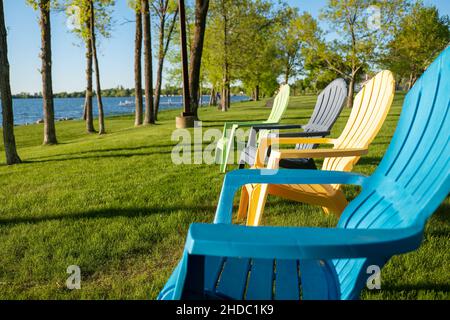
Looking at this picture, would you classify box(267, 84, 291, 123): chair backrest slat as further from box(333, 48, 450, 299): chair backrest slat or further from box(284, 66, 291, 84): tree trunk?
box(284, 66, 291, 84): tree trunk

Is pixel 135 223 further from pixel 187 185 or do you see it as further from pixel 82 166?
pixel 82 166

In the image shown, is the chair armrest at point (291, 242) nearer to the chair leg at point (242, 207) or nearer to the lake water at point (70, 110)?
the chair leg at point (242, 207)

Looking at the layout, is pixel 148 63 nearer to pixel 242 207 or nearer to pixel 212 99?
pixel 242 207

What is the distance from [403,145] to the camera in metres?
1.70

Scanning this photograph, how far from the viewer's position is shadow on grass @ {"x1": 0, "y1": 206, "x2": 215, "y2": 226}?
3.61 meters

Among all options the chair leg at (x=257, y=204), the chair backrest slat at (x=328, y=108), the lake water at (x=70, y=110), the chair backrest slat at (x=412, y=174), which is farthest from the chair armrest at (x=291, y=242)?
the lake water at (x=70, y=110)

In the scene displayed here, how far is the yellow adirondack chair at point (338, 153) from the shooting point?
249cm

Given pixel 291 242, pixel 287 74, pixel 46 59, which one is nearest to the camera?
pixel 291 242

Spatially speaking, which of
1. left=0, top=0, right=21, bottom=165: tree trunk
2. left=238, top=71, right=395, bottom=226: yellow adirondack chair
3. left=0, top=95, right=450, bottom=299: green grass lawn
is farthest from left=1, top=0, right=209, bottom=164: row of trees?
left=238, top=71, right=395, bottom=226: yellow adirondack chair

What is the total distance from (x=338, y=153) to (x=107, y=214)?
94.0 inches

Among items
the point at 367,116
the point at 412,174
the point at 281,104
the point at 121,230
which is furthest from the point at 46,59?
the point at 412,174

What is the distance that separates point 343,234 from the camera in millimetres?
996

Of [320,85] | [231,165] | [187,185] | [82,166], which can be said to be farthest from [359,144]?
[320,85]

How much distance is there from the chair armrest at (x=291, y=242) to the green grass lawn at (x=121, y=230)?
1369mm
